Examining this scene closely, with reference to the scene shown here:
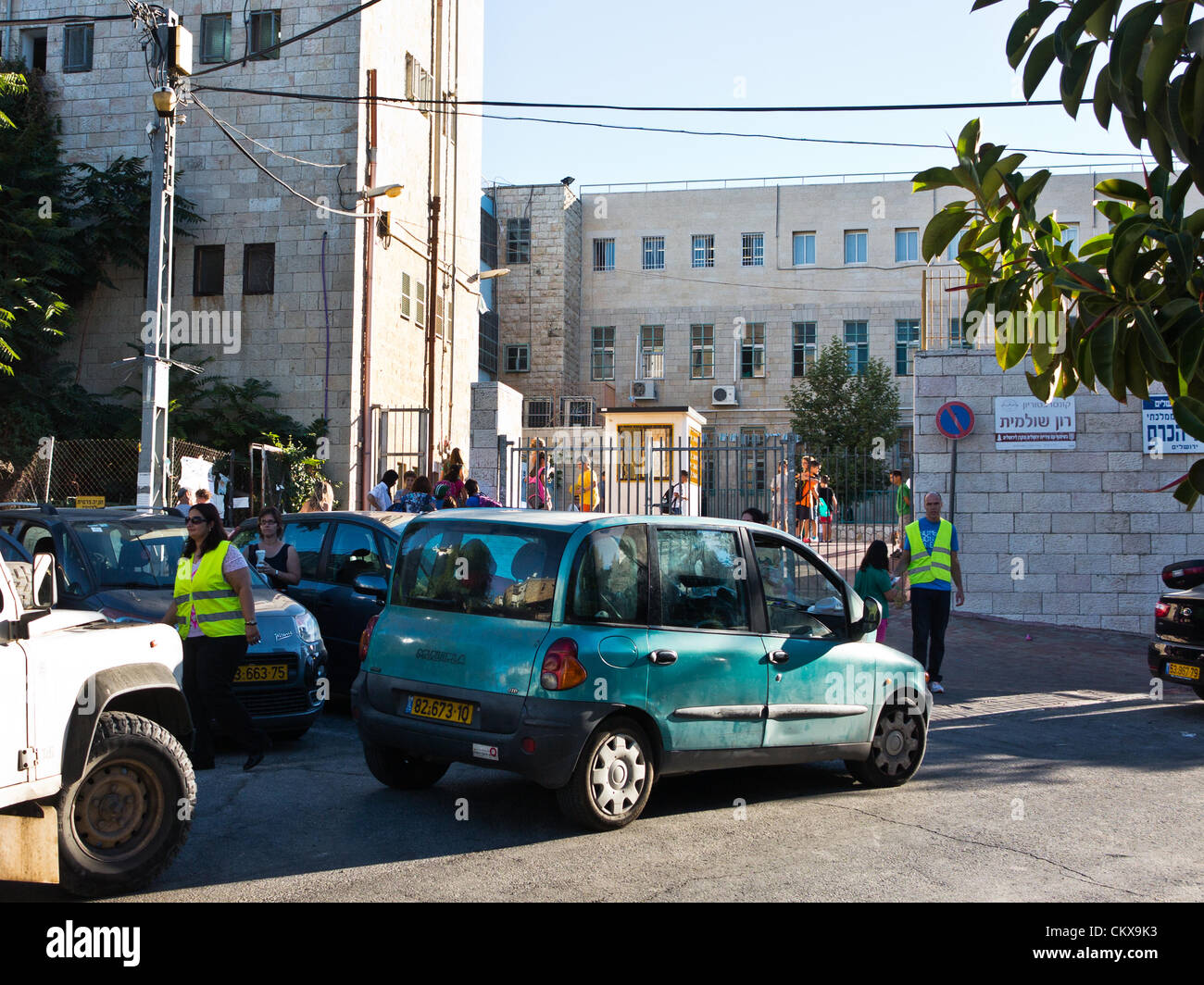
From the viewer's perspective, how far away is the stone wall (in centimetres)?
1647

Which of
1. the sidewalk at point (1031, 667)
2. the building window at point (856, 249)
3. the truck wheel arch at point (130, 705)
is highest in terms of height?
the building window at point (856, 249)

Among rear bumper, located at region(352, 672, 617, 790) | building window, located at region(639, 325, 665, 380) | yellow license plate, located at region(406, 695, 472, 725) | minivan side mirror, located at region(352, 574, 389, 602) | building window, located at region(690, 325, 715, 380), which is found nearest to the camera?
rear bumper, located at region(352, 672, 617, 790)

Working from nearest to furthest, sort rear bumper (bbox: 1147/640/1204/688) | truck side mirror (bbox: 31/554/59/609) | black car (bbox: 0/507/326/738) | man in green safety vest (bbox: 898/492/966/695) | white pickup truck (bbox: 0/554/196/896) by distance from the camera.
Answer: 1. white pickup truck (bbox: 0/554/196/896)
2. truck side mirror (bbox: 31/554/59/609)
3. black car (bbox: 0/507/326/738)
4. rear bumper (bbox: 1147/640/1204/688)
5. man in green safety vest (bbox: 898/492/966/695)

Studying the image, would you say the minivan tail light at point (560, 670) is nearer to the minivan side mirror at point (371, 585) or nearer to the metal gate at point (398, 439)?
the minivan side mirror at point (371, 585)

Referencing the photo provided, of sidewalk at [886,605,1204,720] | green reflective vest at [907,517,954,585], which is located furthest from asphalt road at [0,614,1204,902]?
green reflective vest at [907,517,954,585]

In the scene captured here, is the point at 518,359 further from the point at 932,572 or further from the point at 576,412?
the point at 932,572

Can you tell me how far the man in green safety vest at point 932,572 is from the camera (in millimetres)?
11797

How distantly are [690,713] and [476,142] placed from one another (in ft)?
86.1

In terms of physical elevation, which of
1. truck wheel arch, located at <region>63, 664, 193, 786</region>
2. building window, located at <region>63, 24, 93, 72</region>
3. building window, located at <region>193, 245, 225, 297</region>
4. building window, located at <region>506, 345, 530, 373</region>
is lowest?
truck wheel arch, located at <region>63, 664, 193, 786</region>

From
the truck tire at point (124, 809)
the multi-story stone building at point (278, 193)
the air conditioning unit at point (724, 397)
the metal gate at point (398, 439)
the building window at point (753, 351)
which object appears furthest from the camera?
the building window at point (753, 351)

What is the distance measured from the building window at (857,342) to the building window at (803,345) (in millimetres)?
1291

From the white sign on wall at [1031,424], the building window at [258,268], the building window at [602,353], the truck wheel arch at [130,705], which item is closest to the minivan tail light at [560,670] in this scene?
the truck wheel arch at [130,705]

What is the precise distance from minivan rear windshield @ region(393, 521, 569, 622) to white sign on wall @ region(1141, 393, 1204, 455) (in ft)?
40.5

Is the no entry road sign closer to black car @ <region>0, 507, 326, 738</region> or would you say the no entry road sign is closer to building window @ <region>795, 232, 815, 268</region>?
black car @ <region>0, 507, 326, 738</region>
